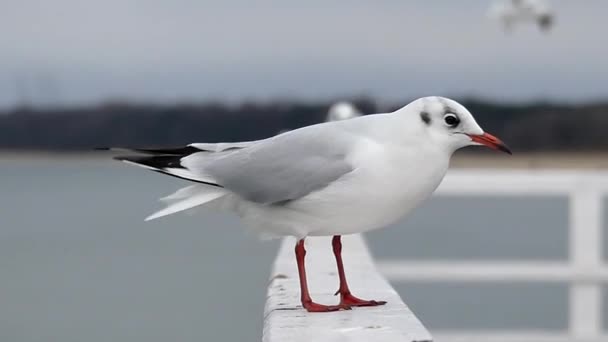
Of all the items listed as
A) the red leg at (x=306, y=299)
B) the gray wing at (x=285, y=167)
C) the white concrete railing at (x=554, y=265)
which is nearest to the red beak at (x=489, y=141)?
the gray wing at (x=285, y=167)

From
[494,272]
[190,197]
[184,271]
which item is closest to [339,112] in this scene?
[494,272]

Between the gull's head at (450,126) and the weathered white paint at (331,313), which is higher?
the gull's head at (450,126)

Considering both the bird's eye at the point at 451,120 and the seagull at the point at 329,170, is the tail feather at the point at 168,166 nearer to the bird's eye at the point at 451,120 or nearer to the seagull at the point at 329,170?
the seagull at the point at 329,170

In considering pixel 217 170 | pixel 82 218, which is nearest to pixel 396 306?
pixel 217 170

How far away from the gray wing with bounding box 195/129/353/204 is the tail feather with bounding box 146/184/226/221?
0.04 metres

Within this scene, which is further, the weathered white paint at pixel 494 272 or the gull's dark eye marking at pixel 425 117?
the weathered white paint at pixel 494 272

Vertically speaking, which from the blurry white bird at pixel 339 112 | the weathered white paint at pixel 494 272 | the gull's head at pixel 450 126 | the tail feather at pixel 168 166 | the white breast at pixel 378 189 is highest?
the blurry white bird at pixel 339 112

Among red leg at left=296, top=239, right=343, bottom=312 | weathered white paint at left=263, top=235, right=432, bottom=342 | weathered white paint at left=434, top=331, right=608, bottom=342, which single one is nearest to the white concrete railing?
weathered white paint at left=434, top=331, right=608, bottom=342

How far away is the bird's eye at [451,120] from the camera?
1964 millimetres

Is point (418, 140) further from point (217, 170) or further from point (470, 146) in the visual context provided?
point (217, 170)

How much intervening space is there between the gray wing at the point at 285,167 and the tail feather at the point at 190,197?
41 mm

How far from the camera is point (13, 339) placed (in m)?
14.1

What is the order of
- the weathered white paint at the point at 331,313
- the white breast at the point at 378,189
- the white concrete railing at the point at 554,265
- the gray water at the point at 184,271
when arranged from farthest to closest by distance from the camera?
the gray water at the point at 184,271, the white concrete railing at the point at 554,265, the white breast at the point at 378,189, the weathered white paint at the point at 331,313

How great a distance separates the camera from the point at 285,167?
208cm
